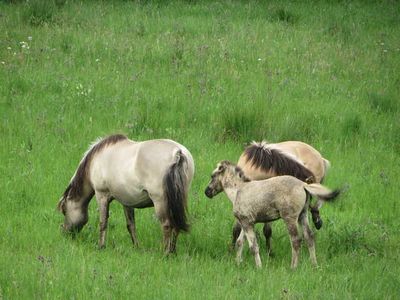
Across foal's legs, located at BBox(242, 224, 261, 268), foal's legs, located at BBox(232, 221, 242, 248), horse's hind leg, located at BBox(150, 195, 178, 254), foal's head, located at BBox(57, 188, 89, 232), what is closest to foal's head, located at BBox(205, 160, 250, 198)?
foal's legs, located at BBox(232, 221, 242, 248)

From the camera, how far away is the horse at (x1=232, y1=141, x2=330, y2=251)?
863 centimetres

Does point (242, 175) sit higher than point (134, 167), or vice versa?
point (134, 167)

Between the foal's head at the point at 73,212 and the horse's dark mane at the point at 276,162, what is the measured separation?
2045mm

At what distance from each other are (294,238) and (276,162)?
3.64 feet

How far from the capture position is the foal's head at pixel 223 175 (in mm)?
8484

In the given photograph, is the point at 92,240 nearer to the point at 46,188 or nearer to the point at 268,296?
the point at 46,188

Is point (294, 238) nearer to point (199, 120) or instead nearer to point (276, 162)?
point (276, 162)

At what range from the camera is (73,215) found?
29.7 feet

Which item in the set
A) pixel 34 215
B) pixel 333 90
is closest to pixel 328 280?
pixel 34 215

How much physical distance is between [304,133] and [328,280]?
4.97m

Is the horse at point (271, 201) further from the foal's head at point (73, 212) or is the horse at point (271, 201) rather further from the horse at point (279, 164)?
the foal's head at point (73, 212)

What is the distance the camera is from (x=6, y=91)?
12594 millimetres

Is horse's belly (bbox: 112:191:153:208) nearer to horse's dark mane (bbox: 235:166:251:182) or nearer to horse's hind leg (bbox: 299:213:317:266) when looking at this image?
horse's dark mane (bbox: 235:166:251:182)

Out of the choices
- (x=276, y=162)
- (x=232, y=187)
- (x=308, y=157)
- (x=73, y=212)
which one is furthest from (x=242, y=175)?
(x=73, y=212)
